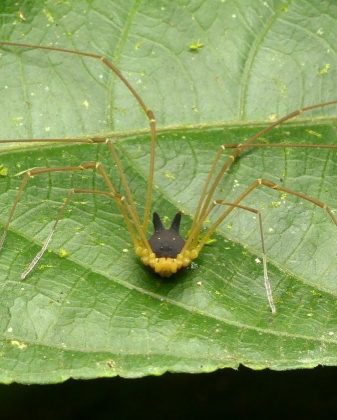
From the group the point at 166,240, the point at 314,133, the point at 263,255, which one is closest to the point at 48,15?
the point at 166,240

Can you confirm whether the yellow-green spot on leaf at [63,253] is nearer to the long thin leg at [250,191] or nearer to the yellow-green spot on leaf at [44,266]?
the yellow-green spot on leaf at [44,266]

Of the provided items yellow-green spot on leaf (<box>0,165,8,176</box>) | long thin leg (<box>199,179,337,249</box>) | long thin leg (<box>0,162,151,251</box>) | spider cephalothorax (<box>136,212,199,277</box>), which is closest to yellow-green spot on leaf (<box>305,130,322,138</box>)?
long thin leg (<box>199,179,337,249</box>)

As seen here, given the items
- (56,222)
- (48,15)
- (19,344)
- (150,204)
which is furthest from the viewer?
(48,15)

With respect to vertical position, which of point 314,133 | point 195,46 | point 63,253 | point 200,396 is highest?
point 195,46

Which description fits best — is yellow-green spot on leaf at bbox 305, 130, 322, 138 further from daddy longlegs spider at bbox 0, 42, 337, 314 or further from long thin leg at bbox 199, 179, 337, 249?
long thin leg at bbox 199, 179, 337, 249

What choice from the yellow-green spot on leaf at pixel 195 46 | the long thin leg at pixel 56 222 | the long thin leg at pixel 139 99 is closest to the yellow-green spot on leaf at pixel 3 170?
the long thin leg at pixel 56 222

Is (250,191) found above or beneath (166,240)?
above

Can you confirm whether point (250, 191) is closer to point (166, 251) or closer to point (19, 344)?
point (166, 251)

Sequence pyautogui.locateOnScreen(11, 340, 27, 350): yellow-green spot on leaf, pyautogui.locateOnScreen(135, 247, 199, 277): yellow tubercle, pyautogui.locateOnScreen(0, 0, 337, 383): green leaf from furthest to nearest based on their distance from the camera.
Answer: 1. pyautogui.locateOnScreen(135, 247, 199, 277): yellow tubercle
2. pyautogui.locateOnScreen(0, 0, 337, 383): green leaf
3. pyautogui.locateOnScreen(11, 340, 27, 350): yellow-green spot on leaf
